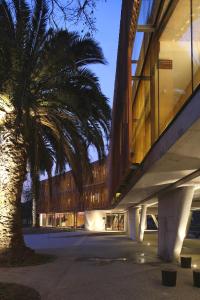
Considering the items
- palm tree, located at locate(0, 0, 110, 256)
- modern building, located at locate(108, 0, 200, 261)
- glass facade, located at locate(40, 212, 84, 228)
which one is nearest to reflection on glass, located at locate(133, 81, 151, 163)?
modern building, located at locate(108, 0, 200, 261)

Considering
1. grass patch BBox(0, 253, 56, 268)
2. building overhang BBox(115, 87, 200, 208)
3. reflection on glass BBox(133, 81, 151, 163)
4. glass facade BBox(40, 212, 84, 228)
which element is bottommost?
glass facade BBox(40, 212, 84, 228)

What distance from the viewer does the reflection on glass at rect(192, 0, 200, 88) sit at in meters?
8.38

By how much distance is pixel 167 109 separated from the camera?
11.3 m

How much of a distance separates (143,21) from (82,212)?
56.3 metres

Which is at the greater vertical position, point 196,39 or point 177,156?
point 196,39

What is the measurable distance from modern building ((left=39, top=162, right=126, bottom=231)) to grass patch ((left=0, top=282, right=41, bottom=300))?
1465 inches

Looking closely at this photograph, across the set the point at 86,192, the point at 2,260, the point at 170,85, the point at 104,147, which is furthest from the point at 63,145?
the point at 86,192

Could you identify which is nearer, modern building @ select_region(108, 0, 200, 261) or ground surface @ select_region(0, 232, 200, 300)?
modern building @ select_region(108, 0, 200, 261)

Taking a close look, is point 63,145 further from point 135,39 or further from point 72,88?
point 135,39

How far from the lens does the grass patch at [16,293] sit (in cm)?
909

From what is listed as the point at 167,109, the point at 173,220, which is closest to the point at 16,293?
the point at 167,109

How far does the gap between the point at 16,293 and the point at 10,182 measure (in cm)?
657

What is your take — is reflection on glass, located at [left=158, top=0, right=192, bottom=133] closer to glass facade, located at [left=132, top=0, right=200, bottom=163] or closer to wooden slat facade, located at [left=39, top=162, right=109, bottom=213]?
glass facade, located at [left=132, top=0, right=200, bottom=163]

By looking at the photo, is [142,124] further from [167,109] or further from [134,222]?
[134,222]
